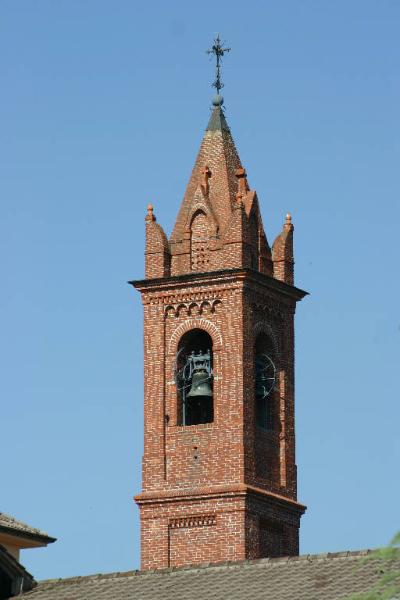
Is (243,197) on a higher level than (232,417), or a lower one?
higher

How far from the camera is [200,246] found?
68.1 meters

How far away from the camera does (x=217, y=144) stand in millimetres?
69438

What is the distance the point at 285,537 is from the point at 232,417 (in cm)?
346

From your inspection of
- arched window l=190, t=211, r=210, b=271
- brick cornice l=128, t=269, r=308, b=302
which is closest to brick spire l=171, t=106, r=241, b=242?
arched window l=190, t=211, r=210, b=271

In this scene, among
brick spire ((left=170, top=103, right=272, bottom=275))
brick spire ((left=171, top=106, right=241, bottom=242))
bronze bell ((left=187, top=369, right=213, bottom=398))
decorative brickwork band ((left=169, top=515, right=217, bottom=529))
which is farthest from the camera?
brick spire ((left=171, top=106, right=241, bottom=242))

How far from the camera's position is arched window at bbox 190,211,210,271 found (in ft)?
223

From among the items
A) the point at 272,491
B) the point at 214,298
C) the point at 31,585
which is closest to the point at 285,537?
the point at 272,491

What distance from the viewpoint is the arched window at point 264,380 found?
2680 inches

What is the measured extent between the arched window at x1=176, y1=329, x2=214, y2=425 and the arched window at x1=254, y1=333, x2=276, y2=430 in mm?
1257

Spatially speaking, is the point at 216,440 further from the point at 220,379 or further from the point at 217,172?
the point at 217,172

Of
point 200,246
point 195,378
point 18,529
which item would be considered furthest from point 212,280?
point 18,529

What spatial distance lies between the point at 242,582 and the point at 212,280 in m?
27.0

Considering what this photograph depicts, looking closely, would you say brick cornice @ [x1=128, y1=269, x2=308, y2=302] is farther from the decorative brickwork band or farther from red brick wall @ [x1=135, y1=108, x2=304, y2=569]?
the decorative brickwork band

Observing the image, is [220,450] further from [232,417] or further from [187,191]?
[187,191]
